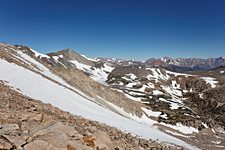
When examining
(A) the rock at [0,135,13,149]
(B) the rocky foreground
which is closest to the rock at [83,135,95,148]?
(B) the rocky foreground

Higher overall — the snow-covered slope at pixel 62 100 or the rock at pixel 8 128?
the snow-covered slope at pixel 62 100

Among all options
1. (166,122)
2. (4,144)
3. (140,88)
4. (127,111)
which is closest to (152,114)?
(166,122)

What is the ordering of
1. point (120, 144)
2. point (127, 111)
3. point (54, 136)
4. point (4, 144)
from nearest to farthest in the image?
point (4, 144)
point (54, 136)
point (120, 144)
point (127, 111)

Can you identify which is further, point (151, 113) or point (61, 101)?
point (151, 113)

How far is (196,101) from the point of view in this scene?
176 meters

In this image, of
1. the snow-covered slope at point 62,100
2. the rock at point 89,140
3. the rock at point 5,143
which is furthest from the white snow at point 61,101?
the rock at point 5,143

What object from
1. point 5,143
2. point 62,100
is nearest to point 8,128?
point 5,143

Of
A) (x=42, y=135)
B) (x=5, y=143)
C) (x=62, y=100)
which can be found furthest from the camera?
(x=62, y=100)

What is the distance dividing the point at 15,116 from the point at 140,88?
542ft

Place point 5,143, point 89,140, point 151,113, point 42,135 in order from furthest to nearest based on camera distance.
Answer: point 151,113 < point 89,140 < point 42,135 < point 5,143

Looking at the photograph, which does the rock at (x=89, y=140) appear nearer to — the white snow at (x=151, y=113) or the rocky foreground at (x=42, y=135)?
the rocky foreground at (x=42, y=135)

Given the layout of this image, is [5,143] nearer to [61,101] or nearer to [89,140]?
[89,140]

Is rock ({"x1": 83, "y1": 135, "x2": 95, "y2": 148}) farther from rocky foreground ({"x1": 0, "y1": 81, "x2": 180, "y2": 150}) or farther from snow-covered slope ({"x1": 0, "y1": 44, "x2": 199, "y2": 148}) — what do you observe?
snow-covered slope ({"x1": 0, "y1": 44, "x2": 199, "y2": 148})

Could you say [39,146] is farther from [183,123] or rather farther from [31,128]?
[183,123]
